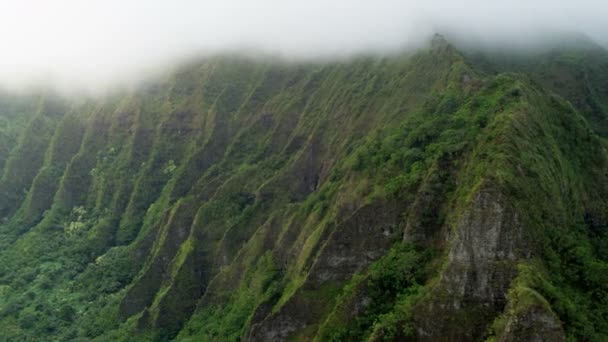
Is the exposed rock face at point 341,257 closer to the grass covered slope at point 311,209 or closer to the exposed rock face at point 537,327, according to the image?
the grass covered slope at point 311,209

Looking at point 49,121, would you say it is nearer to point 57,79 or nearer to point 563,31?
point 57,79

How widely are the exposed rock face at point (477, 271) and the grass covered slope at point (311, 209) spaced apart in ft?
0.32

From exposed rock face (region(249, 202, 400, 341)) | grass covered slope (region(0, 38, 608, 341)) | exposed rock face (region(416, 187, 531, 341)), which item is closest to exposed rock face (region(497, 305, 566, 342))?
grass covered slope (region(0, 38, 608, 341))

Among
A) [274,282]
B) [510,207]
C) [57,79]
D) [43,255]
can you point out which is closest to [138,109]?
[43,255]

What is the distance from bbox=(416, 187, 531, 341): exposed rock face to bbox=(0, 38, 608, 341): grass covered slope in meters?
0.10

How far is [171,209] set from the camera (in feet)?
326

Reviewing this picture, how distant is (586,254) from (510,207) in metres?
7.01

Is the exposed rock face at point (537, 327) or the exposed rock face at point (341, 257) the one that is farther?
the exposed rock face at point (341, 257)

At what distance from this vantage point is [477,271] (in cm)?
4403

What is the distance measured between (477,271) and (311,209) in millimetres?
30672

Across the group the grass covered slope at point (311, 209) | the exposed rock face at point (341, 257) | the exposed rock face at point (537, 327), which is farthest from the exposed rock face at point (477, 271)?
the exposed rock face at point (341, 257)

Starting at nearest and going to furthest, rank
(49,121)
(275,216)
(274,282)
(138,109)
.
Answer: (274,282) < (275,216) < (138,109) < (49,121)

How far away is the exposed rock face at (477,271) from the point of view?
43.3 m

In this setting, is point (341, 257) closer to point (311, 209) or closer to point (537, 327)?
point (311, 209)
